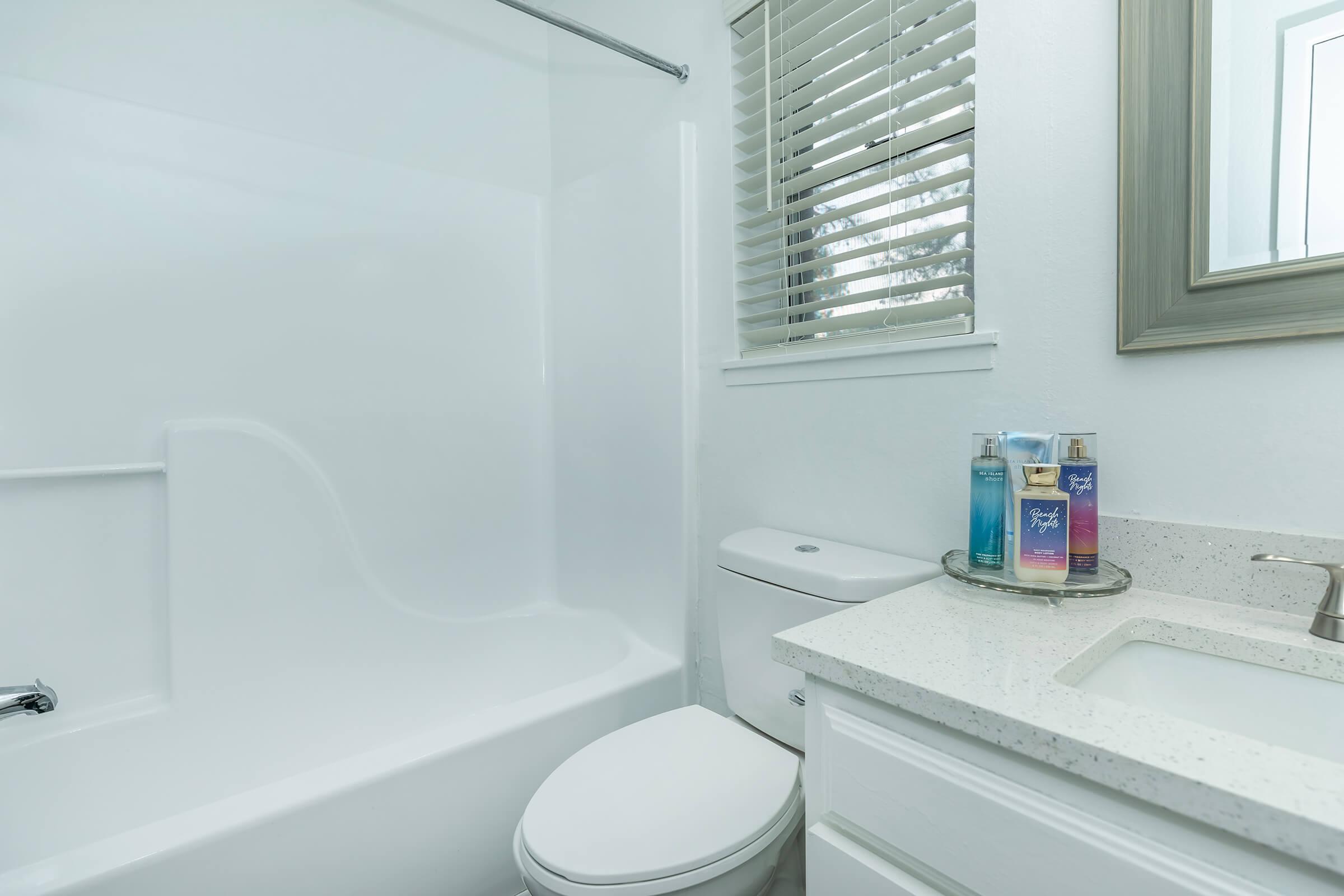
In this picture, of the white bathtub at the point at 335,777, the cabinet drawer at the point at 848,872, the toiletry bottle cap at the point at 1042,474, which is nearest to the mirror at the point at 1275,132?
the toiletry bottle cap at the point at 1042,474

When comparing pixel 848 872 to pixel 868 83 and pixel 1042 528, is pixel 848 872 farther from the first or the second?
pixel 868 83

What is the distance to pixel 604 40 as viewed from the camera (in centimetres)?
161

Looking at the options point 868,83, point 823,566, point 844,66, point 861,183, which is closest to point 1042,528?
point 823,566

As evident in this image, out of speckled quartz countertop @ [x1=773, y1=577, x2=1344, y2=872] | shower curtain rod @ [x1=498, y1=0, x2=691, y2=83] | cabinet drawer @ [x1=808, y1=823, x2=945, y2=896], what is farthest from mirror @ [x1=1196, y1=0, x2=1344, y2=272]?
shower curtain rod @ [x1=498, y1=0, x2=691, y2=83]

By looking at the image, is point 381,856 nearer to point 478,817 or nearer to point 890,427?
point 478,817

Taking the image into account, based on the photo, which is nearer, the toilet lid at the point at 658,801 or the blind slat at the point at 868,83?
the toilet lid at the point at 658,801

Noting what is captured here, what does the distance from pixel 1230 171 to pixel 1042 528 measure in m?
0.51

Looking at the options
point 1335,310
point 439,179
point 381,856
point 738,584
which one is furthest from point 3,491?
point 1335,310

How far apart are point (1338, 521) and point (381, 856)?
4.93ft

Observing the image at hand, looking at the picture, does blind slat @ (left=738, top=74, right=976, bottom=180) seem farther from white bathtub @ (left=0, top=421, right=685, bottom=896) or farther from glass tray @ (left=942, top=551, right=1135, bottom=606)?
white bathtub @ (left=0, top=421, right=685, bottom=896)

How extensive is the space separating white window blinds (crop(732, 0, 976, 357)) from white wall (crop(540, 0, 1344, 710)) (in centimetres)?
6

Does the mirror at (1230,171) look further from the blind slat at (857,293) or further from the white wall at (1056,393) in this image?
the blind slat at (857,293)

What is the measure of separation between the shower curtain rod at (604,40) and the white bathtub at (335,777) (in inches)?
59.7

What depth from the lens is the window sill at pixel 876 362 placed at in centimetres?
110
